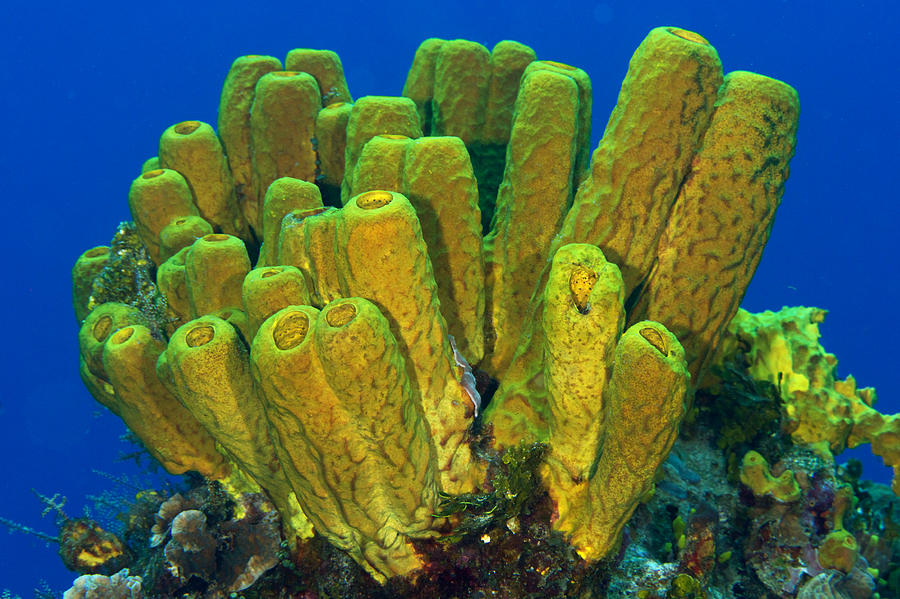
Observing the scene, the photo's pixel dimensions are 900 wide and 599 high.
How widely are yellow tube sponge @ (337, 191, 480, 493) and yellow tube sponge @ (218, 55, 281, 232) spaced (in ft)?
7.14

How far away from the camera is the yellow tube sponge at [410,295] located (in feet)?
6.92

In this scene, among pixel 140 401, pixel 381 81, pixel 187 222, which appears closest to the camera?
pixel 140 401

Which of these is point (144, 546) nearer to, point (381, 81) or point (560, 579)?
point (560, 579)

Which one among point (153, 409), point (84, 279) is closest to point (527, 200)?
point (153, 409)

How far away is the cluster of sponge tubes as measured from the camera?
2047 mm

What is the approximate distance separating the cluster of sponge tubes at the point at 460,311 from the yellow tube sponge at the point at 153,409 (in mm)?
10

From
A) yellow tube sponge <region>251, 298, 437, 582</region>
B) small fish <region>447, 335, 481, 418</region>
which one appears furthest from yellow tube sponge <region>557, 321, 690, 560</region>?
yellow tube sponge <region>251, 298, 437, 582</region>

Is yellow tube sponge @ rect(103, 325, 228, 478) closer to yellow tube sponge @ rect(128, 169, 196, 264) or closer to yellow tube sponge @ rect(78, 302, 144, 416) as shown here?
yellow tube sponge @ rect(78, 302, 144, 416)

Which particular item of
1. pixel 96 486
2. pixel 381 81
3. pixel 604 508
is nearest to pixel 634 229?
pixel 604 508

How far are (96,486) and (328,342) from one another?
3399cm

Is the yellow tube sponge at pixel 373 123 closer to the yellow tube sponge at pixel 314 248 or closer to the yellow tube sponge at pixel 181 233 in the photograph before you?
the yellow tube sponge at pixel 314 248

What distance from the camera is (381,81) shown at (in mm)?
58875

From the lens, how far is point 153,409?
111 inches

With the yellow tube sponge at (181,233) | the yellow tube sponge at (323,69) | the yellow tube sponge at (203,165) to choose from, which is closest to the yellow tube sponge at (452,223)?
the yellow tube sponge at (181,233)
